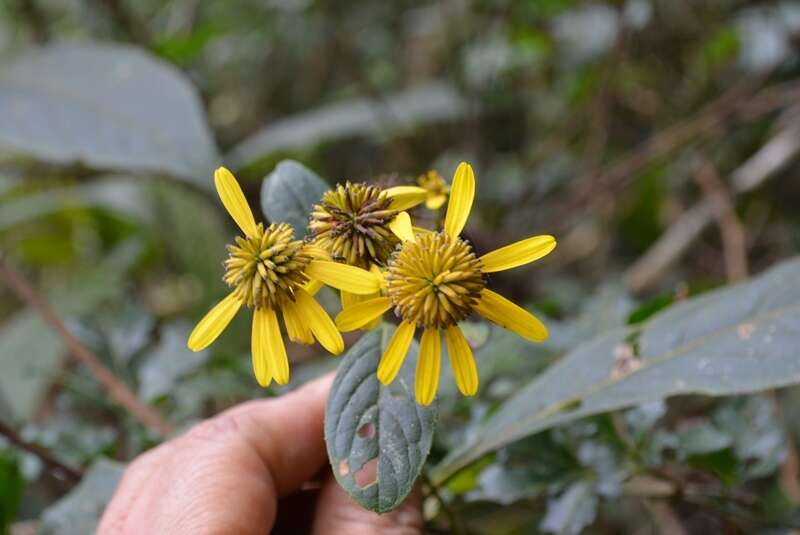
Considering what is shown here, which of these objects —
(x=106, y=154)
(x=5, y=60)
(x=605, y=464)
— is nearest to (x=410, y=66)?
(x=5, y=60)

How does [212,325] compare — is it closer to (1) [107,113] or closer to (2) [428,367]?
(2) [428,367]

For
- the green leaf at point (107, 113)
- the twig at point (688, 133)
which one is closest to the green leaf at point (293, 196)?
the green leaf at point (107, 113)

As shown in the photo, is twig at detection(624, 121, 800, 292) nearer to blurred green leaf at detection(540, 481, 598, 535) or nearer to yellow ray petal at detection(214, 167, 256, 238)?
blurred green leaf at detection(540, 481, 598, 535)

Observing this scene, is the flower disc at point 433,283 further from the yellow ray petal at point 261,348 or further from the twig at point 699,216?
the twig at point 699,216

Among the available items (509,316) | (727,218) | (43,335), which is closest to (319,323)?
(509,316)

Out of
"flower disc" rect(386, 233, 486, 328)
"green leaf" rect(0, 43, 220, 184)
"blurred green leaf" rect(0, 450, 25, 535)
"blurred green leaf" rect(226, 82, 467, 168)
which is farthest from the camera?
"blurred green leaf" rect(226, 82, 467, 168)

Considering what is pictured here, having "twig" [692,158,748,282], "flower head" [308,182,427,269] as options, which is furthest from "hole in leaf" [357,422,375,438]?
"twig" [692,158,748,282]
